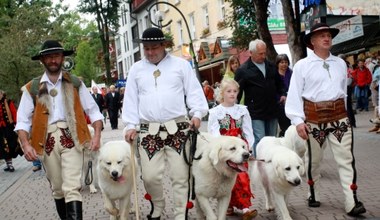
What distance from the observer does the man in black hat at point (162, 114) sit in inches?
213

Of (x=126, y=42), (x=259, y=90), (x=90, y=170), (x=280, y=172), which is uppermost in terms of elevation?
(x=126, y=42)

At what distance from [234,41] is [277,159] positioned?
16781 mm

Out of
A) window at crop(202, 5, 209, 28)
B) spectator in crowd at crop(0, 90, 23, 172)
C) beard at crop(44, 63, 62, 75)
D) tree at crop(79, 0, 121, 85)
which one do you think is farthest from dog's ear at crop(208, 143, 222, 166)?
tree at crop(79, 0, 121, 85)

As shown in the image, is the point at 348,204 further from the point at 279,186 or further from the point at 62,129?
the point at 62,129

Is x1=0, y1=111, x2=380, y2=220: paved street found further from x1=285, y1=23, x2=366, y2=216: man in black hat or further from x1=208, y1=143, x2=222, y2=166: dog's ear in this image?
x1=208, y1=143, x2=222, y2=166: dog's ear

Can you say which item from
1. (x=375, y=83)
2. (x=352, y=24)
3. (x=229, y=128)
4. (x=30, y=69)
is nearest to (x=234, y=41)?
(x=352, y=24)

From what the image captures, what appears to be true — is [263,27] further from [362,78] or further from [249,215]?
[249,215]

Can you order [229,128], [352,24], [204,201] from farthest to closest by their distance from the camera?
[352,24] → [229,128] → [204,201]

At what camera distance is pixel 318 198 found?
6.57m

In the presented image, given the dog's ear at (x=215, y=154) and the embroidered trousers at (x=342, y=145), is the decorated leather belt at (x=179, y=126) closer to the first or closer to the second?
the dog's ear at (x=215, y=154)

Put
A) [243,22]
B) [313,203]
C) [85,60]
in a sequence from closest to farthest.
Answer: [313,203] < [243,22] < [85,60]

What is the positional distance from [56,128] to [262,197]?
3.22 meters

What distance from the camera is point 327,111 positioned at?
19.3 feet

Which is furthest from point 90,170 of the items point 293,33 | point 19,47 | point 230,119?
point 19,47
